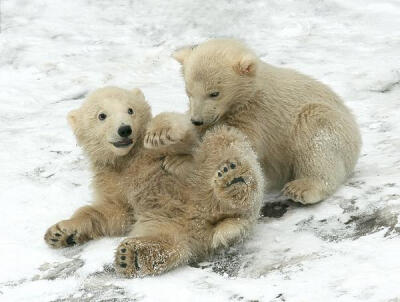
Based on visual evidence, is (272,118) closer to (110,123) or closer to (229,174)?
(229,174)

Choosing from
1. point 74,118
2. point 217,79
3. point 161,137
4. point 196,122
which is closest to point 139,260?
point 161,137

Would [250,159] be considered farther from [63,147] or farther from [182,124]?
[63,147]

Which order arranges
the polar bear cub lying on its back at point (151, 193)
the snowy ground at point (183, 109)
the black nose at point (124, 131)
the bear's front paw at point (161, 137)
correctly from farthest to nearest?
the black nose at point (124, 131)
the bear's front paw at point (161, 137)
the polar bear cub lying on its back at point (151, 193)
the snowy ground at point (183, 109)

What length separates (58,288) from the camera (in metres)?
4.02

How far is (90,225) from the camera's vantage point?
15.2 feet

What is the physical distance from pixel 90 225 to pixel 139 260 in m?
0.79

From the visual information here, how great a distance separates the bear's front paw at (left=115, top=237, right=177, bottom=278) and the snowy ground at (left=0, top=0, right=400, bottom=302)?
8cm

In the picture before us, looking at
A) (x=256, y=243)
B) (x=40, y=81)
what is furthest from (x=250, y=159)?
(x=40, y=81)

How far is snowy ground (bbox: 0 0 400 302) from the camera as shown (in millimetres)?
3822

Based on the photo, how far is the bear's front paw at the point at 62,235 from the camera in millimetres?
4570

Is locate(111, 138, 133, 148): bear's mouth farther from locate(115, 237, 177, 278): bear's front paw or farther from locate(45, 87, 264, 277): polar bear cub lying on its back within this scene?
locate(115, 237, 177, 278): bear's front paw

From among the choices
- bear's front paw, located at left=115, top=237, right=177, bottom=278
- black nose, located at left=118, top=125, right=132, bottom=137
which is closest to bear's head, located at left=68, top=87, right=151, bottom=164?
black nose, located at left=118, top=125, right=132, bottom=137

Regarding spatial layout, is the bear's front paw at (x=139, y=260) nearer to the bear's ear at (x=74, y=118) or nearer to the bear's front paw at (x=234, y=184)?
the bear's front paw at (x=234, y=184)

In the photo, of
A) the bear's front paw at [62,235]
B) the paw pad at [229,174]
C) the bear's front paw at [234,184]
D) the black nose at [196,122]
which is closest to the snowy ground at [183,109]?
the bear's front paw at [62,235]
